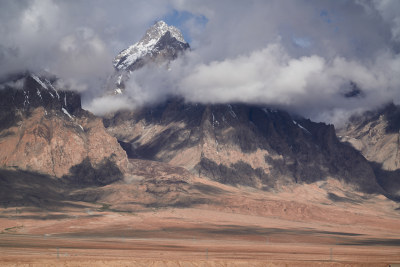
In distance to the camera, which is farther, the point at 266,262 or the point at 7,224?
the point at 7,224

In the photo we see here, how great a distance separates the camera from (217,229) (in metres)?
180

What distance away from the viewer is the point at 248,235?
533 feet

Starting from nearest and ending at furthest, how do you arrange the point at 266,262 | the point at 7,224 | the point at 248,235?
the point at 266,262 → the point at 248,235 → the point at 7,224

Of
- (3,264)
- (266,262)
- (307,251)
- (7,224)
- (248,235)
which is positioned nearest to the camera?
(3,264)

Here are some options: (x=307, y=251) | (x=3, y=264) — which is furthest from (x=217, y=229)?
(x=3, y=264)

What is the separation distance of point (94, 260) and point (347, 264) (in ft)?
134

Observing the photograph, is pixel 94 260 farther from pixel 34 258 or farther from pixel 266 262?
pixel 266 262

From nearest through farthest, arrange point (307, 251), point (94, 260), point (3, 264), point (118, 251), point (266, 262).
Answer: point (3, 264) < point (94, 260) < point (266, 262) < point (118, 251) < point (307, 251)

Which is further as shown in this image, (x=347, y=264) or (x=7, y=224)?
(x=7, y=224)

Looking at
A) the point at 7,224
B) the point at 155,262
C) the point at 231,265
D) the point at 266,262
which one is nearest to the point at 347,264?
the point at 266,262

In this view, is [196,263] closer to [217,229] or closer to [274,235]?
[274,235]

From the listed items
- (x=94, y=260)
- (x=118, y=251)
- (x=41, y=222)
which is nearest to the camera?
(x=94, y=260)

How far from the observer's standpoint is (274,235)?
165250mm

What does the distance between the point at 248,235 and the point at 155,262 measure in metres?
88.2
